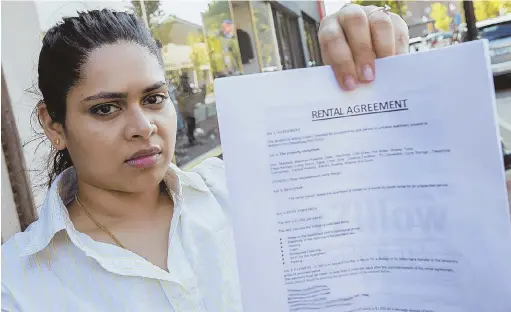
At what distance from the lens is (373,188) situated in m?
0.73

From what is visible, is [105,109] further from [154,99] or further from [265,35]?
[265,35]

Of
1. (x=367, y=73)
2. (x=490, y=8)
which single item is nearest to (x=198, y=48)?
(x=367, y=73)

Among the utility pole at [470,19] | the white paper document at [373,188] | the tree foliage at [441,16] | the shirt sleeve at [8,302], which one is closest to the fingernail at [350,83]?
the white paper document at [373,188]

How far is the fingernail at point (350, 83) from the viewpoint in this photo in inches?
28.1

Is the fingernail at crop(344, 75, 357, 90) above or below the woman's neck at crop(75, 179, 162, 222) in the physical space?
Result: above

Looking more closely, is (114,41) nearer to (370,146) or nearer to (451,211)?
(370,146)

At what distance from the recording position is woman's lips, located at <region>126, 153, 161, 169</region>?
1.21 metres

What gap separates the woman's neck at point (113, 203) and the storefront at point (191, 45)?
514 mm

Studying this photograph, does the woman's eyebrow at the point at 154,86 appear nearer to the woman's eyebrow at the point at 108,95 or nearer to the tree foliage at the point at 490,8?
the woman's eyebrow at the point at 108,95

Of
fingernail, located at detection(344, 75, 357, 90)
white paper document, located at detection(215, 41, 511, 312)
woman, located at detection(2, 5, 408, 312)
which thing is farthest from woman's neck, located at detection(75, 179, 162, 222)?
fingernail, located at detection(344, 75, 357, 90)

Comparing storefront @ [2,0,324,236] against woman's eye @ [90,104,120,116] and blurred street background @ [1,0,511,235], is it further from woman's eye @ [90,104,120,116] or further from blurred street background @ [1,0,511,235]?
woman's eye @ [90,104,120,116]

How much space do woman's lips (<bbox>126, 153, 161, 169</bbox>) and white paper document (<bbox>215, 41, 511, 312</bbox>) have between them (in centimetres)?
50

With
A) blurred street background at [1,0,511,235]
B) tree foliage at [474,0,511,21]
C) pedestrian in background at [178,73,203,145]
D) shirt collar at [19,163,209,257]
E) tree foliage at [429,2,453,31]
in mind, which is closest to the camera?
shirt collar at [19,163,209,257]

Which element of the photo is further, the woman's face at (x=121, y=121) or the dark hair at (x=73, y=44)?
the dark hair at (x=73, y=44)
